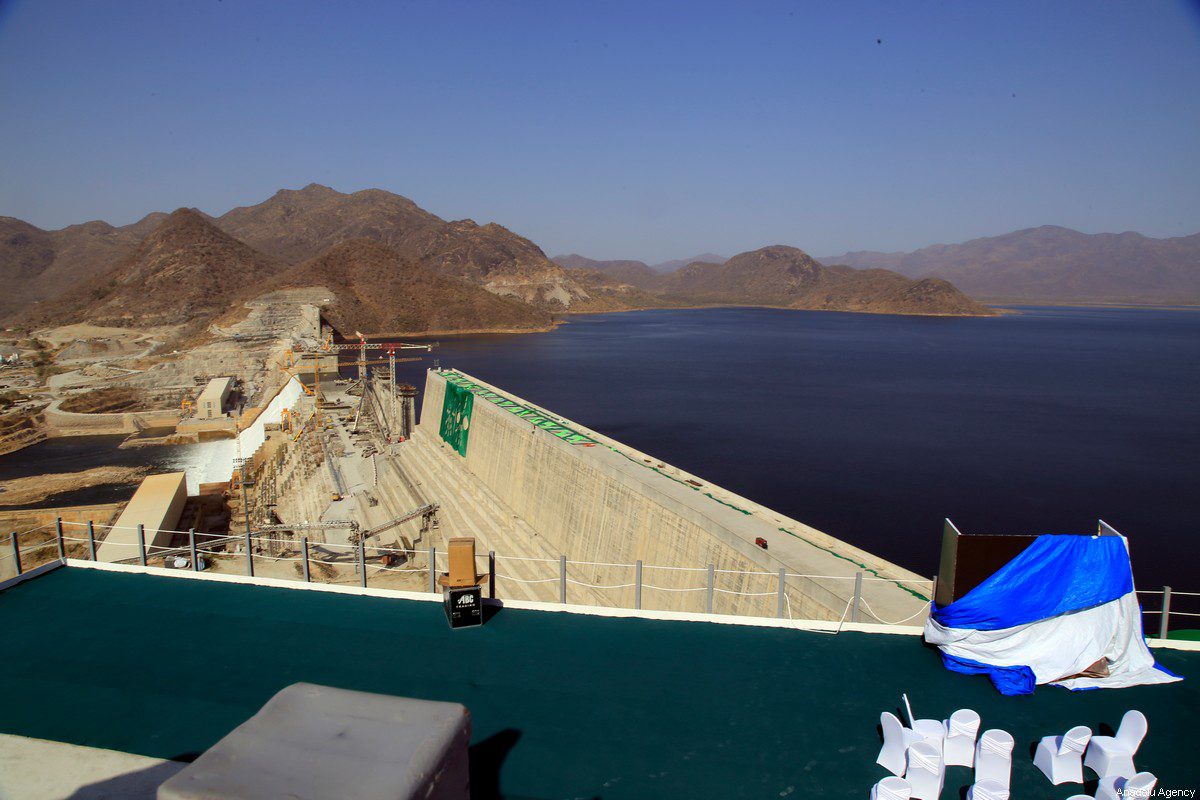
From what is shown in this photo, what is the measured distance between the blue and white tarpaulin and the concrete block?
4840 millimetres

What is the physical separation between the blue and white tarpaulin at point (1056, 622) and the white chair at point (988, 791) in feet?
4.70

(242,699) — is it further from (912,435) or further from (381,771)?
(912,435)

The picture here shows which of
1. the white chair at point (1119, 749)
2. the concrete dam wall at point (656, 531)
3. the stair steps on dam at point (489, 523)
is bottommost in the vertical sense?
the stair steps on dam at point (489, 523)

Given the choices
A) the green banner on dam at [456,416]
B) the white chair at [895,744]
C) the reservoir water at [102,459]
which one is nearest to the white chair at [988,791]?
the white chair at [895,744]

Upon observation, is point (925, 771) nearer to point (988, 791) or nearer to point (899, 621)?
point (988, 791)

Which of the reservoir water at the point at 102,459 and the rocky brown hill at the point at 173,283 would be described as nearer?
the reservoir water at the point at 102,459

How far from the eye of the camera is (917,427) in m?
45.3

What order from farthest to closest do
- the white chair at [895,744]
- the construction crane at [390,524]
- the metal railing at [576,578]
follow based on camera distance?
1. the construction crane at [390,524]
2. the metal railing at [576,578]
3. the white chair at [895,744]

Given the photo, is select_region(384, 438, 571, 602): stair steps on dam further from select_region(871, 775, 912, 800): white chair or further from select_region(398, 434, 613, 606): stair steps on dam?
select_region(871, 775, 912, 800): white chair

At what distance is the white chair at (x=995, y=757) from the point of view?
15.7 feet

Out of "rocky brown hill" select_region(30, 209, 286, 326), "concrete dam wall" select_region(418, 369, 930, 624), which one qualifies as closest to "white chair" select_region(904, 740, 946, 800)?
"concrete dam wall" select_region(418, 369, 930, 624)

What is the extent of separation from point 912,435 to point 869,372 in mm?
29532

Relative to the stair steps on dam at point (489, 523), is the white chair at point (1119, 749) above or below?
above

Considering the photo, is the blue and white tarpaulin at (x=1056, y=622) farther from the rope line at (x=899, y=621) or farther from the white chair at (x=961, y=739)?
the rope line at (x=899, y=621)
